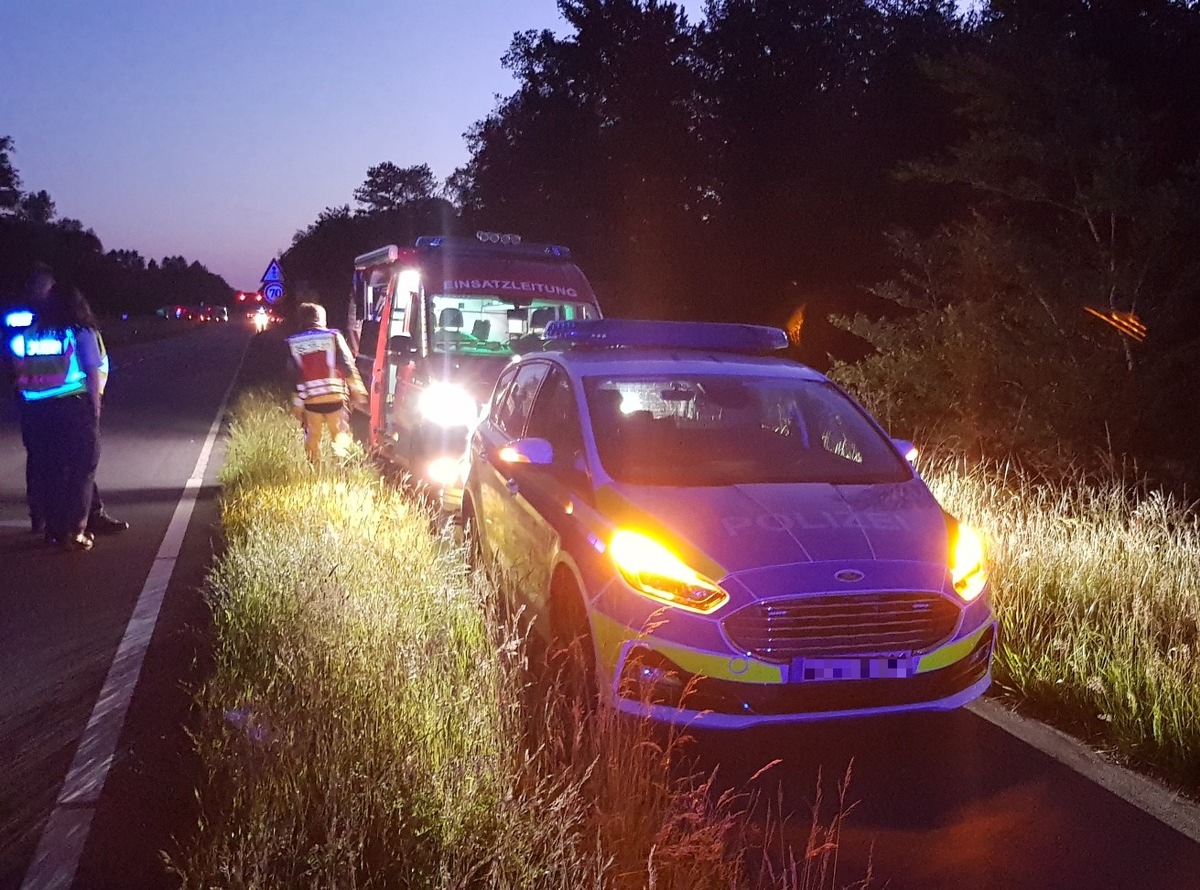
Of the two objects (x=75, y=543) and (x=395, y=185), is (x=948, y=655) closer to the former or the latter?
(x=75, y=543)

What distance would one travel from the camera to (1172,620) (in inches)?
239

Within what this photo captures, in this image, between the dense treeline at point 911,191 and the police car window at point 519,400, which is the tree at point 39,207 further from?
the police car window at point 519,400

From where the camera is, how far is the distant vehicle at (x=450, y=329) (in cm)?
1103

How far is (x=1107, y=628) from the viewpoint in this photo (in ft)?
19.0

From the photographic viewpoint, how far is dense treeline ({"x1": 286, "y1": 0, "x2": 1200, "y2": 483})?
459 inches

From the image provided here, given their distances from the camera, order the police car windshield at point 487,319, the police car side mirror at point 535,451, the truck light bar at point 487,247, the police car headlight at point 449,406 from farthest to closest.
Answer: the truck light bar at point 487,247 → the police car windshield at point 487,319 → the police car headlight at point 449,406 → the police car side mirror at point 535,451

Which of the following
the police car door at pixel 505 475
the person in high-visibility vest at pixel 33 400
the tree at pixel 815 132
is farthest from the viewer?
the tree at pixel 815 132

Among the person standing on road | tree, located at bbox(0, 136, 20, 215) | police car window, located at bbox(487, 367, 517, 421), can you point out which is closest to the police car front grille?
police car window, located at bbox(487, 367, 517, 421)

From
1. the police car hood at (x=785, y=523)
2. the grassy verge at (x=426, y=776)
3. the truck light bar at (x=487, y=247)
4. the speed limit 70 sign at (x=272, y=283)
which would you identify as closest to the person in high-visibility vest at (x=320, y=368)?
the truck light bar at (x=487, y=247)

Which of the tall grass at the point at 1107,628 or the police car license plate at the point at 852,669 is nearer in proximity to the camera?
the police car license plate at the point at 852,669

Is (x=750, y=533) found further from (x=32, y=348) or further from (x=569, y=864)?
(x=32, y=348)

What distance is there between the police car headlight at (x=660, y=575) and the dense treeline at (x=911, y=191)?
23.5 ft

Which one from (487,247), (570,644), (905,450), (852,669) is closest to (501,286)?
(487,247)

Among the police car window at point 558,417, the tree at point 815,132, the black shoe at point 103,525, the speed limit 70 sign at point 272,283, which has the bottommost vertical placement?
the black shoe at point 103,525
